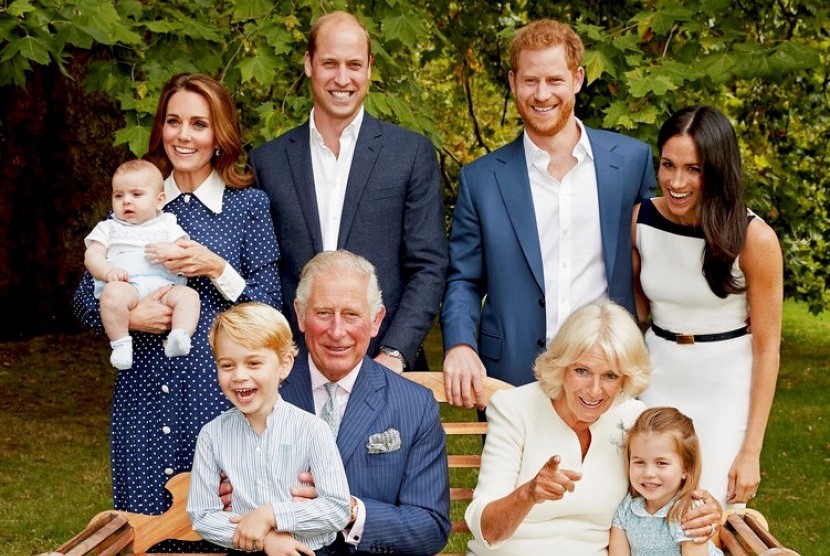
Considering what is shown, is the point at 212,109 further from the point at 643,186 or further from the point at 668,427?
the point at 668,427

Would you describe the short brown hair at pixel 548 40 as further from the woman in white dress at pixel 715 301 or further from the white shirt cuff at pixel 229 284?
the white shirt cuff at pixel 229 284

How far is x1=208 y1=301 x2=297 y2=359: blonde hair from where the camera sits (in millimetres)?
3041

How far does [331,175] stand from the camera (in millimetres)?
3998

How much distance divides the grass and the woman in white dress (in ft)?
9.82

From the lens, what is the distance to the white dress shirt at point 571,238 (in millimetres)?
3865

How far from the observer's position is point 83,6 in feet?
16.7

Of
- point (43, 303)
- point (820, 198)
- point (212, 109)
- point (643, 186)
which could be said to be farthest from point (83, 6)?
point (820, 198)

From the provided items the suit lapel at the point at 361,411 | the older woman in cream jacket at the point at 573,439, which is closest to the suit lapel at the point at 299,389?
the suit lapel at the point at 361,411

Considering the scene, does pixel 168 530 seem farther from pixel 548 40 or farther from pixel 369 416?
pixel 548 40

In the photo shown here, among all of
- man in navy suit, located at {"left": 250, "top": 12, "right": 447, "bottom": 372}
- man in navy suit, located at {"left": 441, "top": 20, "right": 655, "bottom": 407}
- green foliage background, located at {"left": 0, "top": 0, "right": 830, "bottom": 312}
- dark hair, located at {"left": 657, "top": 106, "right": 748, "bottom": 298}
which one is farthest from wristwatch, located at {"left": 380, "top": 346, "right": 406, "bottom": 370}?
green foliage background, located at {"left": 0, "top": 0, "right": 830, "bottom": 312}

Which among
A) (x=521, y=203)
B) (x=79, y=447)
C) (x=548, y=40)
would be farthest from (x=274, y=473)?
(x=79, y=447)

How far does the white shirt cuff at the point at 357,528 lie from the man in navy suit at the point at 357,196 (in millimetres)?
770

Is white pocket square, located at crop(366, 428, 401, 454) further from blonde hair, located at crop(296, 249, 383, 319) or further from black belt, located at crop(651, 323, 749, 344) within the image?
black belt, located at crop(651, 323, 749, 344)

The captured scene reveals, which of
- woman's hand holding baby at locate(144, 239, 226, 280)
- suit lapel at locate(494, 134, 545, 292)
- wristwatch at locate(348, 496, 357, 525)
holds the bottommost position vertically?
wristwatch at locate(348, 496, 357, 525)
